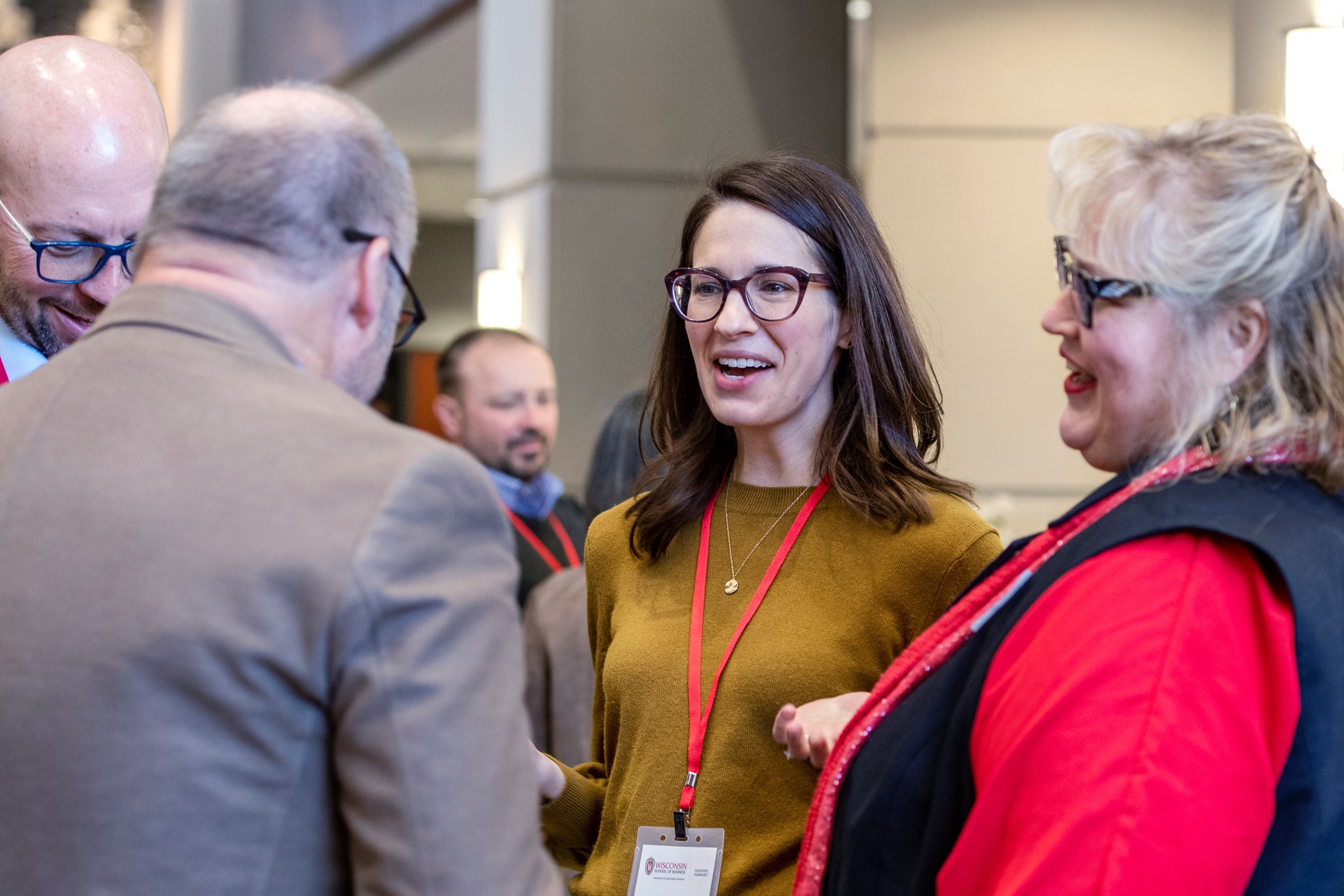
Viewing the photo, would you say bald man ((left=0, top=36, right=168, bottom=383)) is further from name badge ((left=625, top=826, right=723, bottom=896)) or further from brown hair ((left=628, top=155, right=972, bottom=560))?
name badge ((left=625, top=826, right=723, bottom=896))

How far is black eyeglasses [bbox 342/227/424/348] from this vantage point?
113 centimetres

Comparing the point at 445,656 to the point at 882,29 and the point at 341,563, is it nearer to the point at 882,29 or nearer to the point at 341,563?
the point at 341,563

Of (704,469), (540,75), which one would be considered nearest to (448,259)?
(540,75)

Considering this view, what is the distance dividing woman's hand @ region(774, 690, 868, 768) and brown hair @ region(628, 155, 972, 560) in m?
0.32

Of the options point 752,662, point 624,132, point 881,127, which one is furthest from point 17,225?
point 624,132

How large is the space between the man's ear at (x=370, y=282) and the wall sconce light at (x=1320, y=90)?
9.35ft

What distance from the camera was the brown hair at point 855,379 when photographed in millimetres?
1823

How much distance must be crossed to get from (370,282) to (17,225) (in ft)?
3.28

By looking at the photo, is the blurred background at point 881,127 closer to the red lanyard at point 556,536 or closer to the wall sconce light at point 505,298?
the wall sconce light at point 505,298

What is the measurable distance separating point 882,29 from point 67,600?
4866mm

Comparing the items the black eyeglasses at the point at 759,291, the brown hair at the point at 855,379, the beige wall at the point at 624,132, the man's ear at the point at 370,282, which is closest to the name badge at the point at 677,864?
the brown hair at the point at 855,379

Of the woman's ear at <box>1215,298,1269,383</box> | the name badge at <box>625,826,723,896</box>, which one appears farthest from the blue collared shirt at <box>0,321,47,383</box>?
the woman's ear at <box>1215,298,1269,383</box>

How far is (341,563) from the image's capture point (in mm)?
980

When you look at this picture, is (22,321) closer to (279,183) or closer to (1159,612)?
(279,183)
